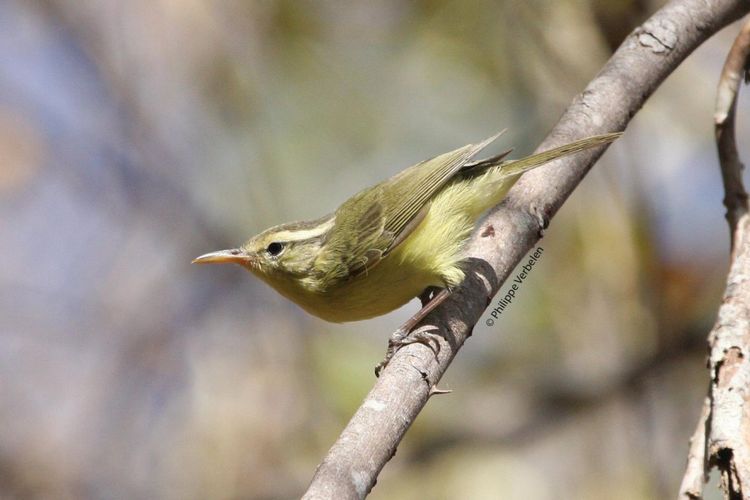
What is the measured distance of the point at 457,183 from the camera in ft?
13.6

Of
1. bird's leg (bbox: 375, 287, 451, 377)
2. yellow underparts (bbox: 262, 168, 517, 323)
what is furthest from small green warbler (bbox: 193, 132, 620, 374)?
bird's leg (bbox: 375, 287, 451, 377)

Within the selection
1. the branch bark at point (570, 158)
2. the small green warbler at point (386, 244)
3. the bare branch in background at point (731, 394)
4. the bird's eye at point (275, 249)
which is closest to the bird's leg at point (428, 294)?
the small green warbler at point (386, 244)

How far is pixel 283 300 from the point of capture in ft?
20.4

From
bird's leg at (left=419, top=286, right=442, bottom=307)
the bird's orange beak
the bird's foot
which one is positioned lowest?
the bird's foot

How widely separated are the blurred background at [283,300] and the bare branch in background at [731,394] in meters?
2.63

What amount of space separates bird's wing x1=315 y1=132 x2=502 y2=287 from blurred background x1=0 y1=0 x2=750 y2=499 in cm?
194

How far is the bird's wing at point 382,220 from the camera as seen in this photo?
3.84 meters

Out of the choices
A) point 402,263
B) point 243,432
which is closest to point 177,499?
point 243,432

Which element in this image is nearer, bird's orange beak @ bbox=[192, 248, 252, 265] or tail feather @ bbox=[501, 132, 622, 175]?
tail feather @ bbox=[501, 132, 622, 175]

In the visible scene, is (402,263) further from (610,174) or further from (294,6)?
(294,6)

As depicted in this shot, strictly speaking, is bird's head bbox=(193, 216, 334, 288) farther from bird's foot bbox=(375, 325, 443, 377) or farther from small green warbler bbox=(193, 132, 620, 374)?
bird's foot bbox=(375, 325, 443, 377)

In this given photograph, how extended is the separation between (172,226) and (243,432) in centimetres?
177

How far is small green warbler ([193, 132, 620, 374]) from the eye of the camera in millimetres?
3771

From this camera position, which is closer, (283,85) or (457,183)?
(457,183)
